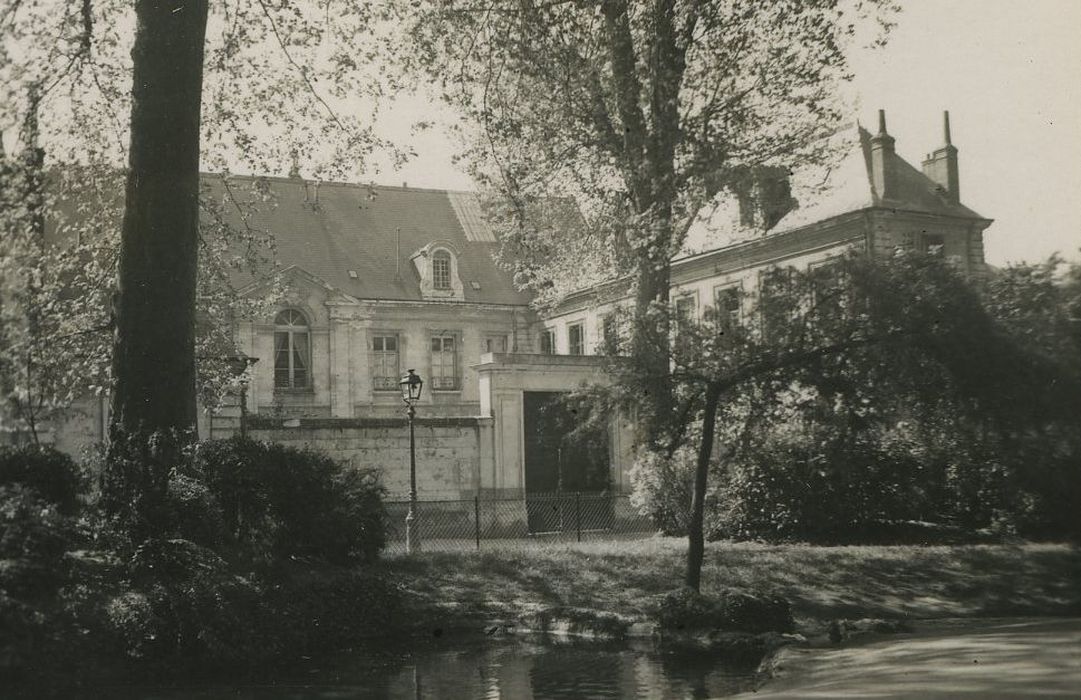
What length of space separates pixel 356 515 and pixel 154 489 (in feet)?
9.44

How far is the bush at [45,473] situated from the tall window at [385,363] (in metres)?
22.3

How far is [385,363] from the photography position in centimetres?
3391

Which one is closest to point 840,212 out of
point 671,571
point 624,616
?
point 671,571

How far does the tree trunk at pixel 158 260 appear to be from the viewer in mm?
11141

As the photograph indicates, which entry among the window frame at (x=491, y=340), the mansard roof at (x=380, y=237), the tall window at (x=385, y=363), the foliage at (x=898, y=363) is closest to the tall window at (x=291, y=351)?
the mansard roof at (x=380, y=237)

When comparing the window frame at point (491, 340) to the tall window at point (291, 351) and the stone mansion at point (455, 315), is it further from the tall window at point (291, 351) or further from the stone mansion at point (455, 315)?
the tall window at point (291, 351)

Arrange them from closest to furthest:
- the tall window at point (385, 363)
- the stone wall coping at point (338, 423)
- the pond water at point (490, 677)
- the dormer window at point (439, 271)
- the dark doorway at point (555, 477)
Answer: the pond water at point (490, 677), the stone wall coping at point (338, 423), the dark doorway at point (555, 477), the tall window at point (385, 363), the dormer window at point (439, 271)

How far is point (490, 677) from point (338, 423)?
13.3 metres

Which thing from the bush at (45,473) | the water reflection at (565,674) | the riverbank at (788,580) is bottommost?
the water reflection at (565,674)

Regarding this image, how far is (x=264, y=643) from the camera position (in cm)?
1016

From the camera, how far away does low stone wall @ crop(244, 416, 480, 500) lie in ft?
71.0

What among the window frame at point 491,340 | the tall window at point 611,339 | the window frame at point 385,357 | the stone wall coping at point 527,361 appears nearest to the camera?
the tall window at point 611,339

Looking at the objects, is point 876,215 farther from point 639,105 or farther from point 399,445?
point 399,445

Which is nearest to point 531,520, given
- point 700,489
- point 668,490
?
point 668,490
